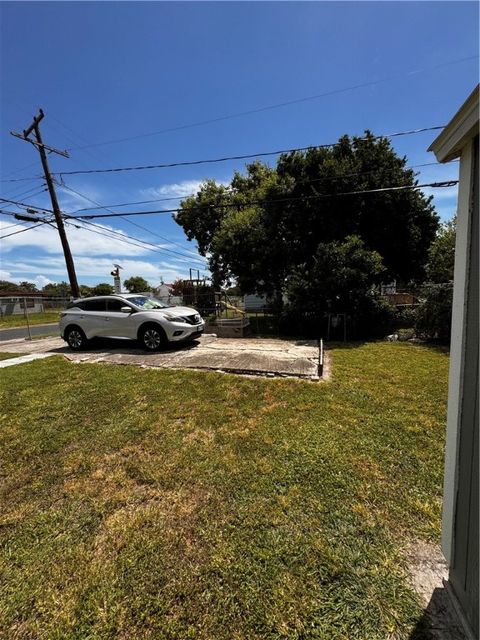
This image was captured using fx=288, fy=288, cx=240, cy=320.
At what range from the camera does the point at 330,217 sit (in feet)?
36.4

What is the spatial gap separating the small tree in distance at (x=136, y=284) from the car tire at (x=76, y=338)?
145 feet

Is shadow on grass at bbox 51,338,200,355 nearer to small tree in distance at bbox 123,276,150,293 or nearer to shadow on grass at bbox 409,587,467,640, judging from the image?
shadow on grass at bbox 409,587,467,640

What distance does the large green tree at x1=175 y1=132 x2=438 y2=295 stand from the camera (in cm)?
1084

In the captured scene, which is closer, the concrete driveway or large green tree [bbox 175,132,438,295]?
the concrete driveway

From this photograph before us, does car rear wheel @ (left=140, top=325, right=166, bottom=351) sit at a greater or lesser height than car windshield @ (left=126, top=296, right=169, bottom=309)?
lesser

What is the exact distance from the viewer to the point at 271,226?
12.2 m

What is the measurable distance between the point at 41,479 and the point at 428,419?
4.19 metres

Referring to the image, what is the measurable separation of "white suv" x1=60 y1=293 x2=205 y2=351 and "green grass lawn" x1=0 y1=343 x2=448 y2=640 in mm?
3332

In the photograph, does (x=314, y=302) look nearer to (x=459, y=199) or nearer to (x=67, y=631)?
(x=459, y=199)

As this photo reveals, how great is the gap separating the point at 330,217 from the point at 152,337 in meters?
8.09

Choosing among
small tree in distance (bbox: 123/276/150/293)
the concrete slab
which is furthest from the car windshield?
small tree in distance (bbox: 123/276/150/293)

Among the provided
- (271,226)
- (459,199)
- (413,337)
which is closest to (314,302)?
(413,337)

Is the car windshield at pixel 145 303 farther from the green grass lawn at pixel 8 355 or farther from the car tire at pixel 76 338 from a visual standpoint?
the green grass lawn at pixel 8 355

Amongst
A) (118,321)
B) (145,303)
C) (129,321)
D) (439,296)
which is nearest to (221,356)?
(129,321)
